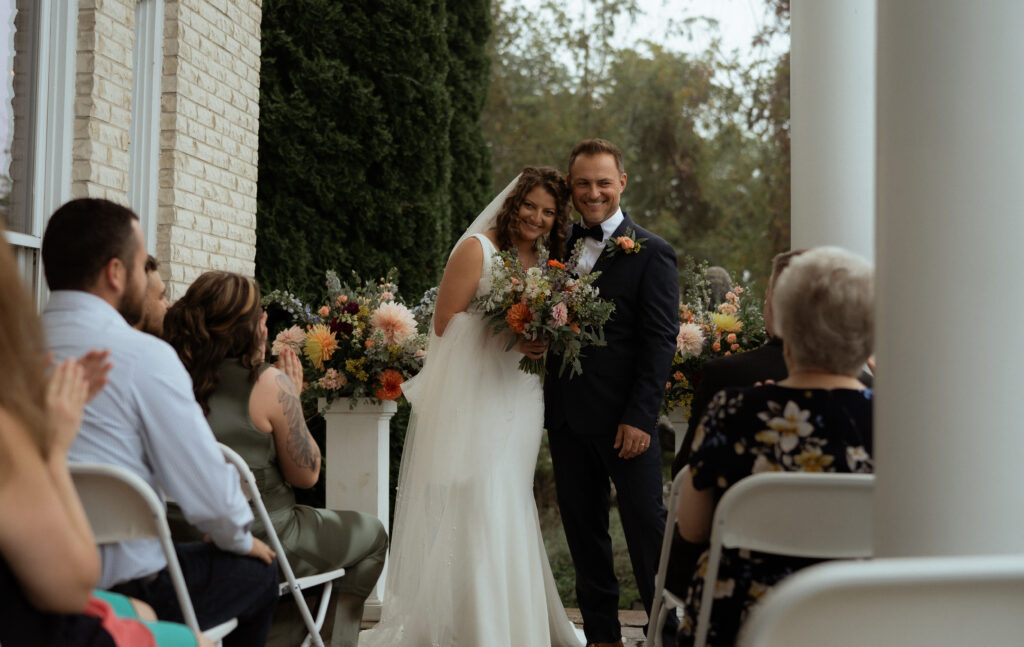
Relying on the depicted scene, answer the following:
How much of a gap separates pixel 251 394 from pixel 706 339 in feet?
8.13

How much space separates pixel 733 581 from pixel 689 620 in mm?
158

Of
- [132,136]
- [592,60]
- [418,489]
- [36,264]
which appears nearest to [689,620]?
[418,489]

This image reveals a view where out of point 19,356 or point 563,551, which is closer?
point 19,356

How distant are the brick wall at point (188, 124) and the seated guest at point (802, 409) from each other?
384 centimetres

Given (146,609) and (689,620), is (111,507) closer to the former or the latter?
(146,609)

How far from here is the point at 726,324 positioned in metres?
5.02

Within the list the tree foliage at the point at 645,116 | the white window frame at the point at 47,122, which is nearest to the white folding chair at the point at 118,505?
the white window frame at the point at 47,122

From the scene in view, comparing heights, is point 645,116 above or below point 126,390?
above

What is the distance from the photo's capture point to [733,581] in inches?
93.8

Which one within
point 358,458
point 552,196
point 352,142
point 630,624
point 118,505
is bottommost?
point 630,624

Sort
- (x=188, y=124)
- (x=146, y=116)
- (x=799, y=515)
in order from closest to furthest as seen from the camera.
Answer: (x=799, y=515) → (x=146, y=116) → (x=188, y=124)

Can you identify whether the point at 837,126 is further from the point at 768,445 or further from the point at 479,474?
the point at 768,445

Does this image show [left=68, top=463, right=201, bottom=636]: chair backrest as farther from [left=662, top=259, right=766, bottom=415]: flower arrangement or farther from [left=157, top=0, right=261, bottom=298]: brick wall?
[left=157, top=0, right=261, bottom=298]: brick wall

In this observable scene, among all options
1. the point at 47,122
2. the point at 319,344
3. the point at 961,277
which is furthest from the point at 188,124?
the point at 961,277
